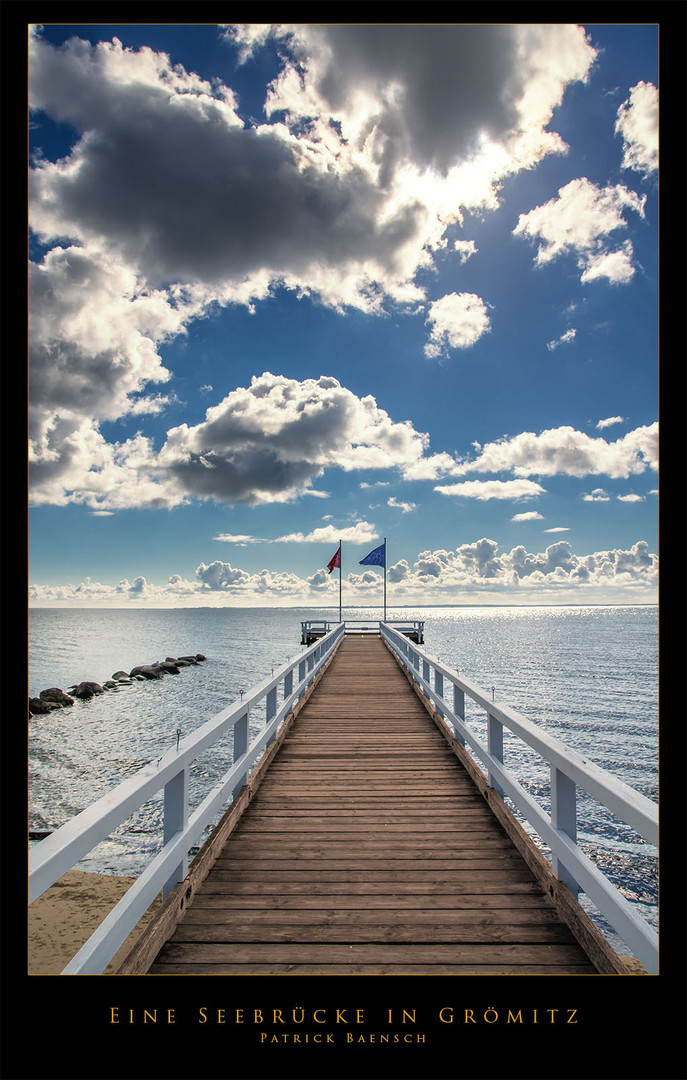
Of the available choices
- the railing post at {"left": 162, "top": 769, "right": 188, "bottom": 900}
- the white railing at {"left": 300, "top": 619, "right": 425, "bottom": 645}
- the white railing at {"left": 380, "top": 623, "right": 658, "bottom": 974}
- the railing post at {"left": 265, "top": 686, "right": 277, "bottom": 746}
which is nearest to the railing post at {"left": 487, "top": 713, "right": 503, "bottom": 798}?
the white railing at {"left": 380, "top": 623, "right": 658, "bottom": 974}

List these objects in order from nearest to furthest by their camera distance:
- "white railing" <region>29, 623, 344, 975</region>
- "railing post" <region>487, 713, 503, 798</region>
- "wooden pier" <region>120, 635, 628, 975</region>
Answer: "white railing" <region>29, 623, 344, 975</region> → "wooden pier" <region>120, 635, 628, 975</region> → "railing post" <region>487, 713, 503, 798</region>

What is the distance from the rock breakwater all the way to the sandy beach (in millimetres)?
19594

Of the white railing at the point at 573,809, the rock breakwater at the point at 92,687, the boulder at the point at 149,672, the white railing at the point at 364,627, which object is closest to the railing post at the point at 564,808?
the white railing at the point at 573,809

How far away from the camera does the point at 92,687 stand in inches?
1201

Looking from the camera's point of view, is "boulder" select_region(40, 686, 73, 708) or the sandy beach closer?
the sandy beach

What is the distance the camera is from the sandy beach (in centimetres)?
712

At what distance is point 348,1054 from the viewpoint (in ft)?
4.53

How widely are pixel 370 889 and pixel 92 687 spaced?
32.1 metres

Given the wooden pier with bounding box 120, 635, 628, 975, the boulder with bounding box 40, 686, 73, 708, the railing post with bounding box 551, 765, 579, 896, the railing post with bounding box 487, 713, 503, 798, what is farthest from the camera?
the boulder with bounding box 40, 686, 73, 708

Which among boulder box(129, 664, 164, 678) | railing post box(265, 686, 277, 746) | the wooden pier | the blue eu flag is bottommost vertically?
boulder box(129, 664, 164, 678)

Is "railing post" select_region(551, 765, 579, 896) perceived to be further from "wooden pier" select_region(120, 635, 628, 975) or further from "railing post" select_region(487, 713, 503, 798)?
"railing post" select_region(487, 713, 503, 798)

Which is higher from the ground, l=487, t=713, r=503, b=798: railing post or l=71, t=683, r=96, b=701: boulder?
l=487, t=713, r=503, b=798: railing post
